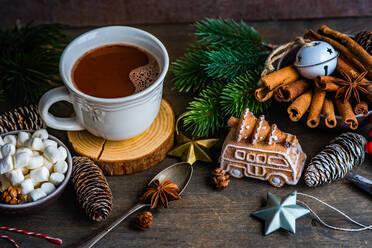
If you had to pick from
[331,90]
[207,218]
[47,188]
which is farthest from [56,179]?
[331,90]

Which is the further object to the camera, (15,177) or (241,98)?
(241,98)

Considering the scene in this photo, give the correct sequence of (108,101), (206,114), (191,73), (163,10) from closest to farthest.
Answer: (108,101) < (206,114) < (191,73) < (163,10)

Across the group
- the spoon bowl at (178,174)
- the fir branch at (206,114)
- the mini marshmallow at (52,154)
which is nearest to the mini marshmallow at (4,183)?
the mini marshmallow at (52,154)

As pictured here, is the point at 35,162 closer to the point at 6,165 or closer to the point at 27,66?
the point at 6,165

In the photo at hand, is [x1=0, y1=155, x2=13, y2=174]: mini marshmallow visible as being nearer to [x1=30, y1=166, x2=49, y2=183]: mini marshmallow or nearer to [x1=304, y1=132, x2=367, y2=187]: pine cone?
[x1=30, y1=166, x2=49, y2=183]: mini marshmallow

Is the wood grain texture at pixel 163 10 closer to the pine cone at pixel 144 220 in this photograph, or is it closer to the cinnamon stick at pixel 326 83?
the cinnamon stick at pixel 326 83

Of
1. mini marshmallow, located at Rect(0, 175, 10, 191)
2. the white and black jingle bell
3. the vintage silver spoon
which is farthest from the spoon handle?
the white and black jingle bell

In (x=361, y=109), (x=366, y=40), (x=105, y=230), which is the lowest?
(x=105, y=230)
